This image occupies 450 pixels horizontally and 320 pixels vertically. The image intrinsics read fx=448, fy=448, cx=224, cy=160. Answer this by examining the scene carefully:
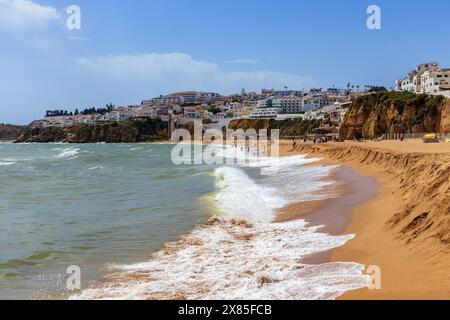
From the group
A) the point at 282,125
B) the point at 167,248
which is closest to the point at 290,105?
the point at 282,125

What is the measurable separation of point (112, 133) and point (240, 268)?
162889mm

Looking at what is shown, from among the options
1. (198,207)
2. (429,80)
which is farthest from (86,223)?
(429,80)

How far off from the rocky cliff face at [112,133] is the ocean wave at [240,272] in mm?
156511

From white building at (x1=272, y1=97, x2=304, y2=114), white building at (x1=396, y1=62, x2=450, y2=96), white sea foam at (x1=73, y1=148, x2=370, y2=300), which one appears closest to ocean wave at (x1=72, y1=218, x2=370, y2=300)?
white sea foam at (x1=73, y1=148, x2=370, y2=300)

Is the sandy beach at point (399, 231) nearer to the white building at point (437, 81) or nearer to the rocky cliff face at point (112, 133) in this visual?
the white building at point (437, 81)

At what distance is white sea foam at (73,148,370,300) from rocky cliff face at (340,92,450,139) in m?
49.1

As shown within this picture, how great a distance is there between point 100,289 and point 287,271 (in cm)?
299

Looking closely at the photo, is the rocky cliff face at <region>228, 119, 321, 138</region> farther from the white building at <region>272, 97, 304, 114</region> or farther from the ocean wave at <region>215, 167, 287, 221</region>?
the ocean wave at <region>215, 167, 287, 221</region>

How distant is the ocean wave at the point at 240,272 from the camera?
248 inches

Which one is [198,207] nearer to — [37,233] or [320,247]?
[37,233]

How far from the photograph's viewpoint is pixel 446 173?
31.4 ft

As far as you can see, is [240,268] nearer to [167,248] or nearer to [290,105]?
[167,248]

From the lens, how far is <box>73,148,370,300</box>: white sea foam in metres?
6.35

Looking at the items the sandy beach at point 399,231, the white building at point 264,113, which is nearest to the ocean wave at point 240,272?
the sandy beach at point 399,231
